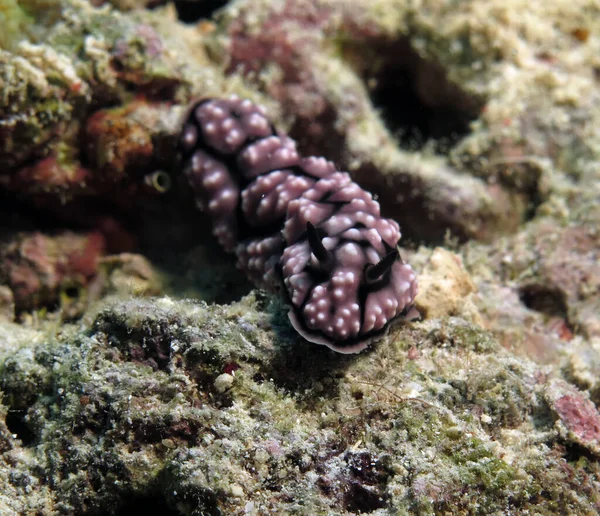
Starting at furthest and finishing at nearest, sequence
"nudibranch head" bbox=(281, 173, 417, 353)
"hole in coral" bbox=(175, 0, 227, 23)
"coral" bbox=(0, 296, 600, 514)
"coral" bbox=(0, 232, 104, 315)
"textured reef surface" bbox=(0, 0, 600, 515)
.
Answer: "hole in coral" bbox=(175, 0, 227, 23) < "coral" bbox=(0, 232, 104, 315) < "nudibranch head" bbox=(281, 173, 417, 353) < "textured reef surface" bbox=(0, 0, 600, 515) < "coral" bbox=(0, 296, 600, 514)

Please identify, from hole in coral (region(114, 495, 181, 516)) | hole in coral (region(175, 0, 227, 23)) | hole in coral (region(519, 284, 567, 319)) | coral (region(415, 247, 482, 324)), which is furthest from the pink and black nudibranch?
hole in coral (region(175, 0, 227, 23))

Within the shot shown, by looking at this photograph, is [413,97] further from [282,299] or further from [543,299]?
[282,299]

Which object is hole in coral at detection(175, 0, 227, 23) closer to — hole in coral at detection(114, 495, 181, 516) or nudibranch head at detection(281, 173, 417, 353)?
nudibranch head at detection(281, 173, 417, 353)

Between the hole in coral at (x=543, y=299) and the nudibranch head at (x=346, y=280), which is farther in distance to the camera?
the hole in coral at (x=543, y=299)

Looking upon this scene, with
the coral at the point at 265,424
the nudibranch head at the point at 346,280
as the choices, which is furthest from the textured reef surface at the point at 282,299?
the nudibranch head at the point at 346,280

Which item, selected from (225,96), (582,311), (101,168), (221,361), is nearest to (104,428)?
(221,361)

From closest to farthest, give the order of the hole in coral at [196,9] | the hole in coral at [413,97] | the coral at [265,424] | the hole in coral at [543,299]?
the coral at [265,424] < the hole in coral at [543,299] < the hole in coral at [413,97] < the hole in coral at [196,9]

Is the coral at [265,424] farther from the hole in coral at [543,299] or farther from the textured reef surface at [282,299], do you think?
the hole in coral at [543,299]
